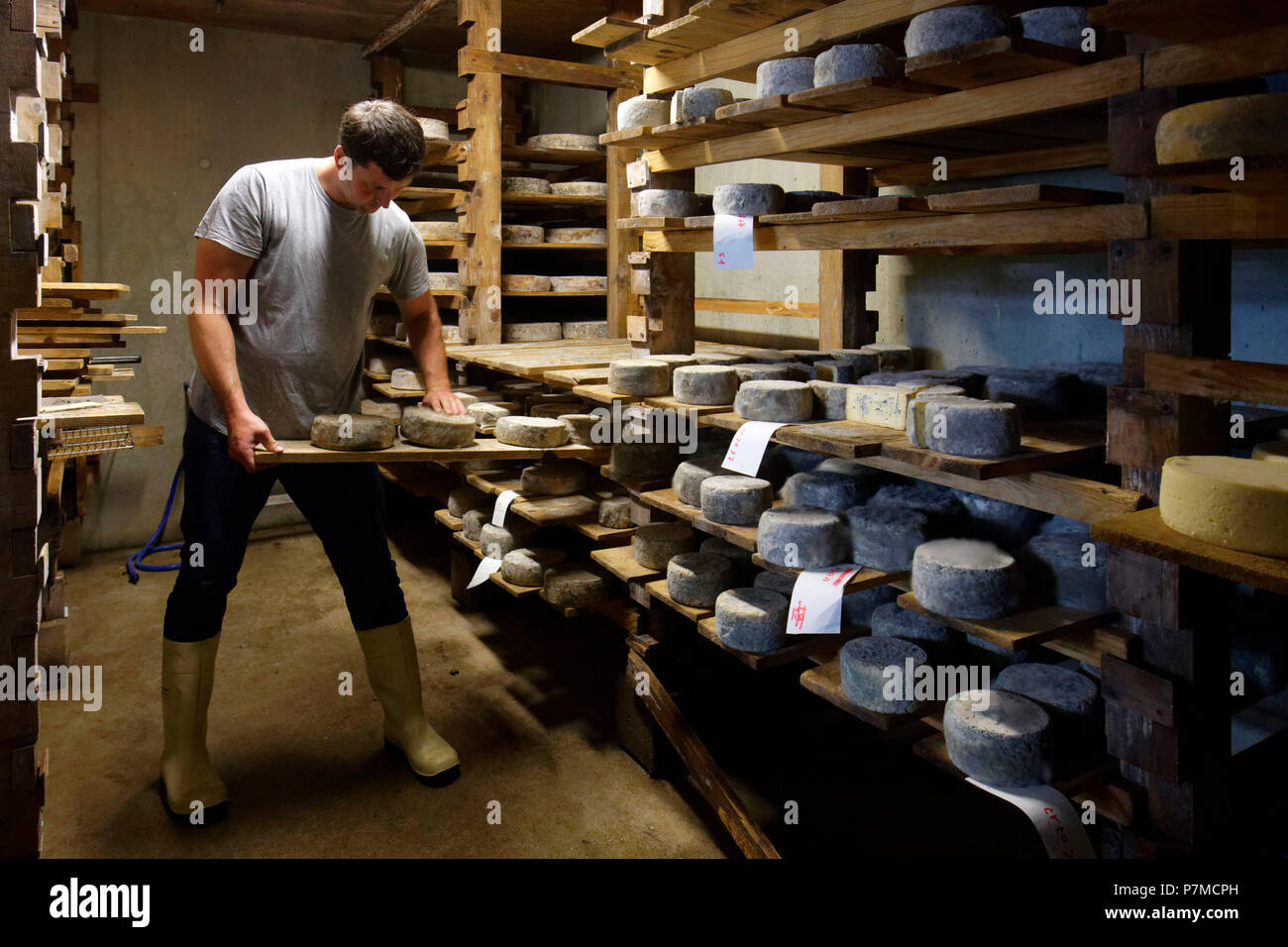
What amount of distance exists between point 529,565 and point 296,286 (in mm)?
1472

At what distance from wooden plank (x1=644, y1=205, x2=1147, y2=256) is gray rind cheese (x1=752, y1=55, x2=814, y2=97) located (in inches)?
14.7

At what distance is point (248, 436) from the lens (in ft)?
9.37

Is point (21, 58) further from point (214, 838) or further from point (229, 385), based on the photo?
point (214, 838)

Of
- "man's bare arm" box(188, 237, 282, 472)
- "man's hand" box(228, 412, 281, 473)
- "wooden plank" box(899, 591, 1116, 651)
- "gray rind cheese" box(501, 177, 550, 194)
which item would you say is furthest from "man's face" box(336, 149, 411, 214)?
"gray rind cheese" box(501, 177, 550, 194)

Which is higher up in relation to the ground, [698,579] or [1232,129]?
[1232,129]

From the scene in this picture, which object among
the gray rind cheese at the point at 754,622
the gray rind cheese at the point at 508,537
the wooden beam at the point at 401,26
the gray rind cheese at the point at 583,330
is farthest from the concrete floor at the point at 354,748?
the wooden beam at the point at 401,26

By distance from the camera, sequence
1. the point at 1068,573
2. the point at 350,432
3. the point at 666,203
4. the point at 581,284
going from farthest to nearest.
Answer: the point at 581,284, the point at 666,203, the point at 350,432, the point at 1068,573

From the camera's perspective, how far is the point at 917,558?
2.35m

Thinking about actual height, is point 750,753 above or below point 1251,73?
below

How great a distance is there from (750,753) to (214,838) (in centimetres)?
181

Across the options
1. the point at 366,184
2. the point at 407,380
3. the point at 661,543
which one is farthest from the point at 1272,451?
the point at 407,380

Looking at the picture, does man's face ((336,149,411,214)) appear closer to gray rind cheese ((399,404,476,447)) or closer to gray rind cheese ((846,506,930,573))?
gray rind cheese ((399,404,476,447))

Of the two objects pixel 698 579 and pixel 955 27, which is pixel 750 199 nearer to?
pixel 955 27
